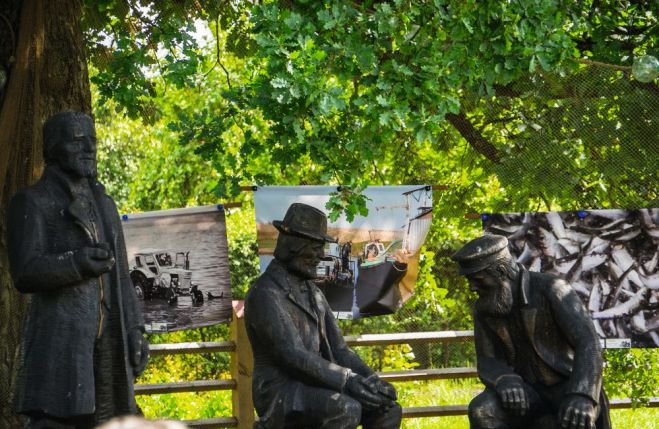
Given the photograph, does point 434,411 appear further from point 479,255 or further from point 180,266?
point 479,255

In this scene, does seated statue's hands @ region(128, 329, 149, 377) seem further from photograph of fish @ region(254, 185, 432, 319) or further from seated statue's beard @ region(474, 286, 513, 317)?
photograph of fish @ region(254, 185, 432, 319)

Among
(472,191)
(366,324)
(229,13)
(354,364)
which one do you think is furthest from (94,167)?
(366,324)

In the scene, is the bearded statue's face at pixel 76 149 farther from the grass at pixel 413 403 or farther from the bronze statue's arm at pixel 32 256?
the grass at pixel 413 403

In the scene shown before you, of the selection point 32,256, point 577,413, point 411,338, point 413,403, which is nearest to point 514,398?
point 577,413

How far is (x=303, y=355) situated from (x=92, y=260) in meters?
1.47

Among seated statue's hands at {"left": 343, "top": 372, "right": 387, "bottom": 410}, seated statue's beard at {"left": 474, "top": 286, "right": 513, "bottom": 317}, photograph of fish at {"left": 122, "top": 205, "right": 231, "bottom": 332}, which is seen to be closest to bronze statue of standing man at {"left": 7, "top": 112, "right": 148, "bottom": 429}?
seated statue's hands at {"left": 343, "top": 372, "right": 387, "bottom": 410}

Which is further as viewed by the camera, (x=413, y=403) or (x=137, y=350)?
(x=413, y=403)

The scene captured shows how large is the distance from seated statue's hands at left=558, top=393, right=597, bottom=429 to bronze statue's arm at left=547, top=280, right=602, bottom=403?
4cm

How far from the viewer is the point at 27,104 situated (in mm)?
8414

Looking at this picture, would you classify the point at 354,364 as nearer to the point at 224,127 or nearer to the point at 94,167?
the point at 94,167

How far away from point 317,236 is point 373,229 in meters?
3.07

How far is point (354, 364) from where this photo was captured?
7438 mm

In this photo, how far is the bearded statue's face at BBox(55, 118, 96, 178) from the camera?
21.0 ft

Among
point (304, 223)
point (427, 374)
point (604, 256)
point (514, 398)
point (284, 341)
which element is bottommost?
point (427, 374)
